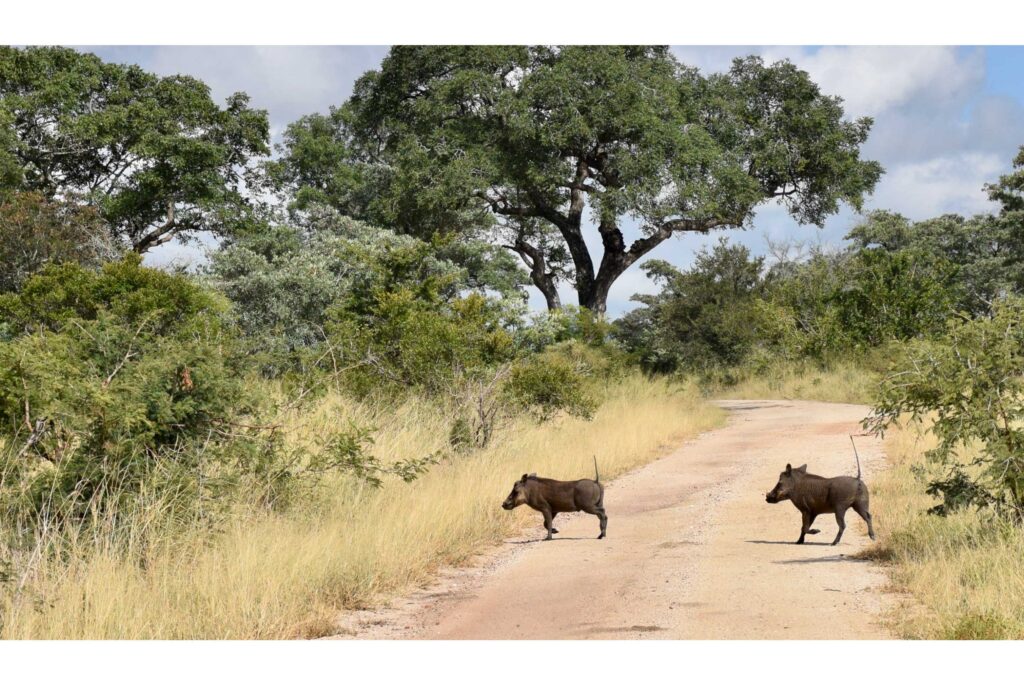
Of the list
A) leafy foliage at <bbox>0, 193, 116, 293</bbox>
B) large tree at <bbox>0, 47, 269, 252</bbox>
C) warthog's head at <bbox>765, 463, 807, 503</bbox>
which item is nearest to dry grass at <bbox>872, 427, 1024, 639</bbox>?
warthog's head at <bbox>765, 463, 807, 503</bbox>

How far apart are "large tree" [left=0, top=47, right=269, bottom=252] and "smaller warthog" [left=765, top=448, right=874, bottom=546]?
983 inches

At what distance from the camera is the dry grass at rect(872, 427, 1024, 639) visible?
575cm

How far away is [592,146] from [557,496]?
19.1 m

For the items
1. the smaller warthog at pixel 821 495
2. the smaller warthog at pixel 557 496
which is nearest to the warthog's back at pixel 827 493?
the smaller warthog at pixel 821 495

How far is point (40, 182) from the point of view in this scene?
30.3m

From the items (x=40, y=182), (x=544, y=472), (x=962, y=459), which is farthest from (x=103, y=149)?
(x=962, y=459)

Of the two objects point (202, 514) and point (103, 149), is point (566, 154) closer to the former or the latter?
point (103, 149)

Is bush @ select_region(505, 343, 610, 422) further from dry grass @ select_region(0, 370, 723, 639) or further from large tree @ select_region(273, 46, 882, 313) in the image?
large tree @ select_region(273, 46, 882, 313)

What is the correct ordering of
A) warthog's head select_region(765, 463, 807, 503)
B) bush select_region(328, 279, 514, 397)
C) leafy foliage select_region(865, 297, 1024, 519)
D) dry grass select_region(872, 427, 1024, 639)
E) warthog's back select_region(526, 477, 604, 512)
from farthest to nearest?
1. bush select_region(328, 279, 514, 397)
2. warthog's back select_region(526, 477, 604, 512)
3. warthog's head select_region(765, 463, 807, 503)
4. leafy foliage select_region(865, 297, 1024, 519)
5. dry grass select_region(872, 427, 1024, 639)

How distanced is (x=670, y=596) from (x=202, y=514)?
3533mm

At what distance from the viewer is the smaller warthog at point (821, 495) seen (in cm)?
776

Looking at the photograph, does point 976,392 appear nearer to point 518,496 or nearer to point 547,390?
point 518,496

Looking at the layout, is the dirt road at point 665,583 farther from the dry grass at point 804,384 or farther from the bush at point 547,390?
the dry grass at point 804,384

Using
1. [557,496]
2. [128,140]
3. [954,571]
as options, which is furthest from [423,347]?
[128,140]
